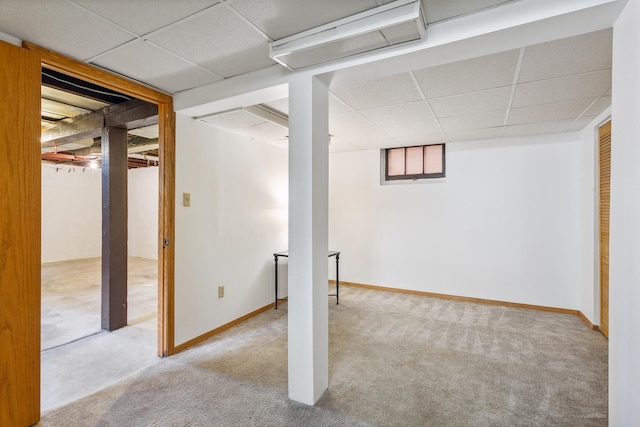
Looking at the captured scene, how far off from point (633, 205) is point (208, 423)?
2.42 meters

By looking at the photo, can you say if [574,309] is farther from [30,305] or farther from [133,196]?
[133,196]

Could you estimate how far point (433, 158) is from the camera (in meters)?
4.48

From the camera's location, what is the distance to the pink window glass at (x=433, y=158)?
444 centimetres

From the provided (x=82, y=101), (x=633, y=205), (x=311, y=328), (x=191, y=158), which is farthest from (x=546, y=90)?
(x=82, y=101)

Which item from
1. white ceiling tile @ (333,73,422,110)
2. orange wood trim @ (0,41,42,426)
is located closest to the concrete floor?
orange wood trim @ (0,41,42,426)

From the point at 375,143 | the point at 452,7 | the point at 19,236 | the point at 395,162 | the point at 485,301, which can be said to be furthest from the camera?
the point at 395,162

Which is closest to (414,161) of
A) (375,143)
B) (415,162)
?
(415,162)

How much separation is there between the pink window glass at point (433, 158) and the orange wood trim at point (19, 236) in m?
4.27

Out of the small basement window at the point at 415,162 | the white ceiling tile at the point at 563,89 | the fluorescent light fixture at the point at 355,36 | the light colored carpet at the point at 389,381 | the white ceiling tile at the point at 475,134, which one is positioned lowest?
the light colored carpet at the point at 389,381

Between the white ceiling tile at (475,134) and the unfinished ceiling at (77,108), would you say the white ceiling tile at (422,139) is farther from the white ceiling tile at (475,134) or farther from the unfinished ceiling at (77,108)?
the unfinished ceiling at (77,108)

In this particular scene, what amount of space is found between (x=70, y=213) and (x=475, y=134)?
8.65m

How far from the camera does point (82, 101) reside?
3.14 m

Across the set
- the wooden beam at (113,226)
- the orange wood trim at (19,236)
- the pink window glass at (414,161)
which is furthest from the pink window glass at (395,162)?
the orange wood trim at (19,236)

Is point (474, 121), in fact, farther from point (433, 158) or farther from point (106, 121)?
point (106, 121)
